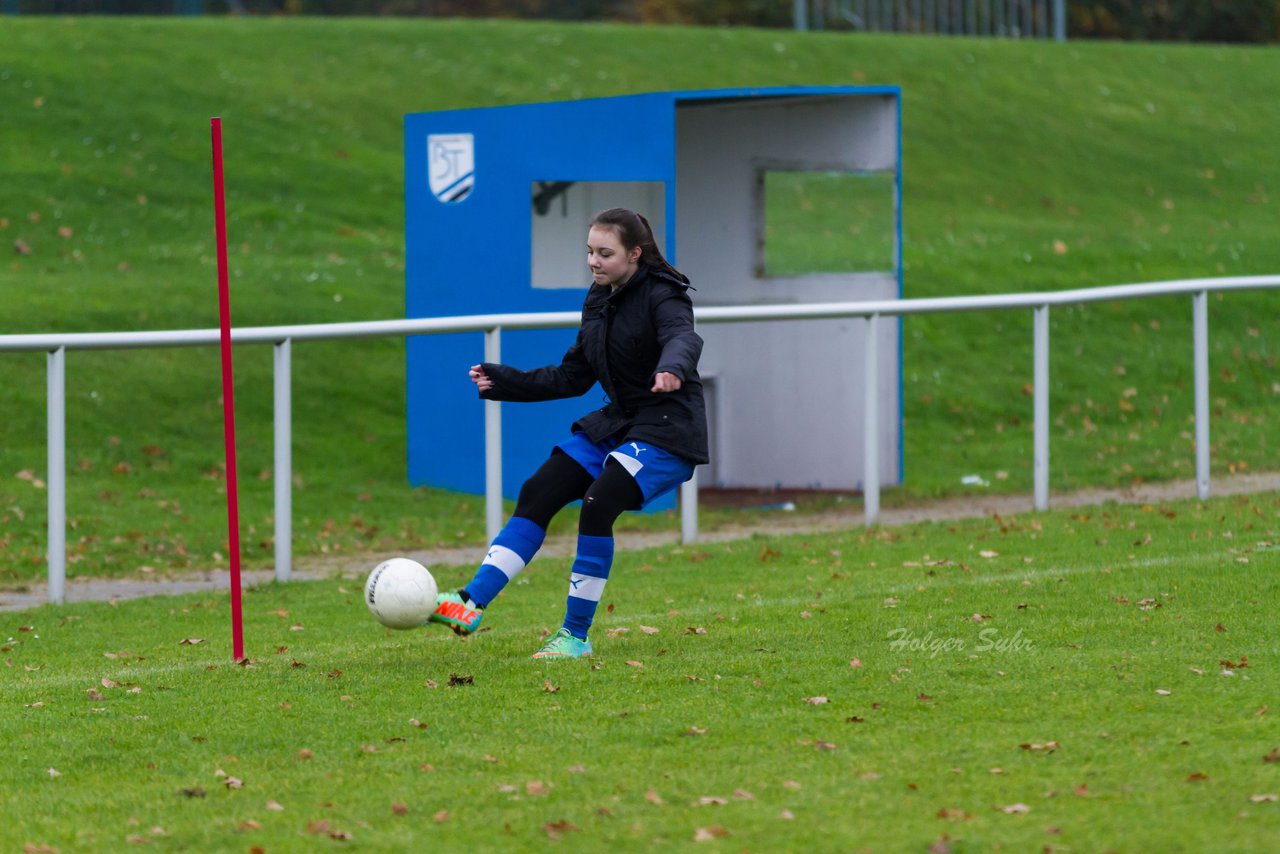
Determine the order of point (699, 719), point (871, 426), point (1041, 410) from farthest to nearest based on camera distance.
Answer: point (1041, 410) → point (871, 426) → point (699, 719)

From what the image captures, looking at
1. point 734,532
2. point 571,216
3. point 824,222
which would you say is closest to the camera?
point 734,532

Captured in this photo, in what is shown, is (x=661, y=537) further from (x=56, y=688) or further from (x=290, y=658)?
(x=56, y=688)

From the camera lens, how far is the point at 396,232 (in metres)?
20.1

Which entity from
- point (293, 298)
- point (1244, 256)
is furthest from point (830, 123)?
point (1244, 256)

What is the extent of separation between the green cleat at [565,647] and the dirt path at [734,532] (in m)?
3.23

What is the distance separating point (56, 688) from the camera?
6820 millimetres

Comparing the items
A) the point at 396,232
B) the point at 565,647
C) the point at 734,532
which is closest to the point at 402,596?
the point at 565,647

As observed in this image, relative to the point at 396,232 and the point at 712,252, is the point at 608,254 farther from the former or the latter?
the point at 396,232

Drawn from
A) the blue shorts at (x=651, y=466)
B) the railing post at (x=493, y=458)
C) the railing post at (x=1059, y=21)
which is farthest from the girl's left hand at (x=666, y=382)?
the railing post at (x=1059, y=21)

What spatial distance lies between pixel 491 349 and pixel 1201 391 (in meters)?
4.51

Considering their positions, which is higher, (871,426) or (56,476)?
(871,426)

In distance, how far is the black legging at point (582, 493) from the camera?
6.89 metres

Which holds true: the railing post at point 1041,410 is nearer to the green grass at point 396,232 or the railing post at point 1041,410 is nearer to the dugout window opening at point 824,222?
the green grass at point 396,232

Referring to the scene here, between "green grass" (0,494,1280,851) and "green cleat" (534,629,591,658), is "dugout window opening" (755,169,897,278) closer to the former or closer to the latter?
"green grass" (0,494,1280,851)
